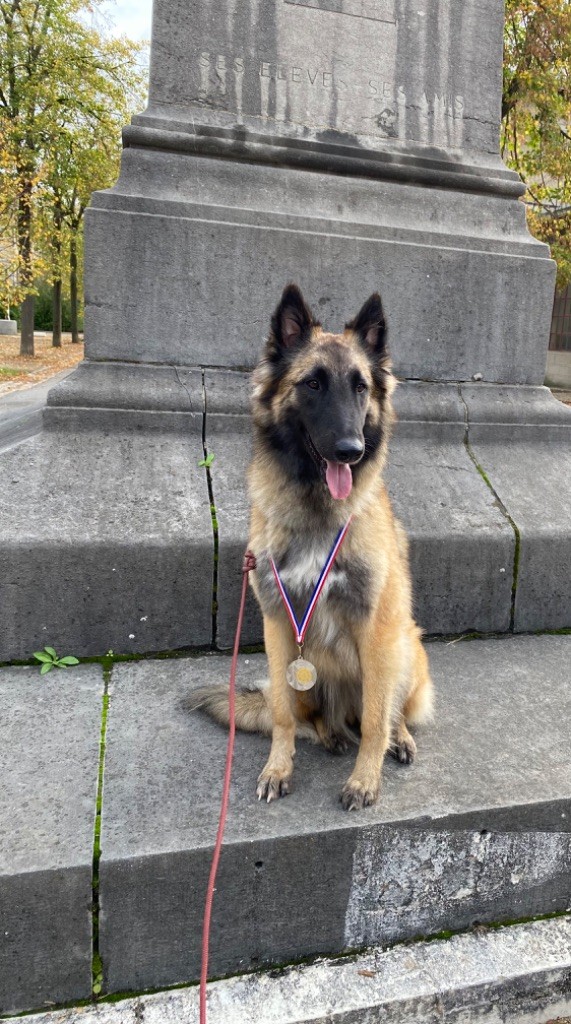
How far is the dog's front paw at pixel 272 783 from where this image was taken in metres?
2.12

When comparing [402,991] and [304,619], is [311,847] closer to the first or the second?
[402,991]

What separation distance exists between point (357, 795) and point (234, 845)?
0.45 m

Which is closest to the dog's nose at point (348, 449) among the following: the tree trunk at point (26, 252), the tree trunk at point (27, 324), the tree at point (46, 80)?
the tree trunk at point (26, 252)

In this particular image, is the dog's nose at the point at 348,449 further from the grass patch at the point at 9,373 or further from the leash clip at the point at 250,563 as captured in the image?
the grass patch at the point at 9,373

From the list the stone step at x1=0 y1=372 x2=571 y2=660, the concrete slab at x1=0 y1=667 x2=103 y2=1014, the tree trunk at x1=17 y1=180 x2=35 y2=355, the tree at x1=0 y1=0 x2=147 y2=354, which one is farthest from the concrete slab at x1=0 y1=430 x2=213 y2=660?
the tree at x1=0 y1=0 x2=147 y2=354

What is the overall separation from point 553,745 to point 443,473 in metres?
1.65

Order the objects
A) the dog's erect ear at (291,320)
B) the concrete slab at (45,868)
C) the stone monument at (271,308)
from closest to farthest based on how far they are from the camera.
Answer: the concrete slab at (45,868), the dog's erect ear at (291,320), the stone monument at (271,308)

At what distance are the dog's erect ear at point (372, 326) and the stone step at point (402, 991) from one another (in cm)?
204

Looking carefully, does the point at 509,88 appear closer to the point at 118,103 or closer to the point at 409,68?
the point at 409,68

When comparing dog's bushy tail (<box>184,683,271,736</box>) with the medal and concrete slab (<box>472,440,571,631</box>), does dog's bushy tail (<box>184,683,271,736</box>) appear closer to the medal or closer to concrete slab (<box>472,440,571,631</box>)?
the medal

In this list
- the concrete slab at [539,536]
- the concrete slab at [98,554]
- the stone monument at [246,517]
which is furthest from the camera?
the concrete slab at [539,536]

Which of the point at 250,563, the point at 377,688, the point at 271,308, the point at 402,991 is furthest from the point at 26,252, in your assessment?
the point at 402,991

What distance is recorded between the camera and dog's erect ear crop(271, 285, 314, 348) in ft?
7.58

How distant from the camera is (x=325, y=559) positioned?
7.43 ft
